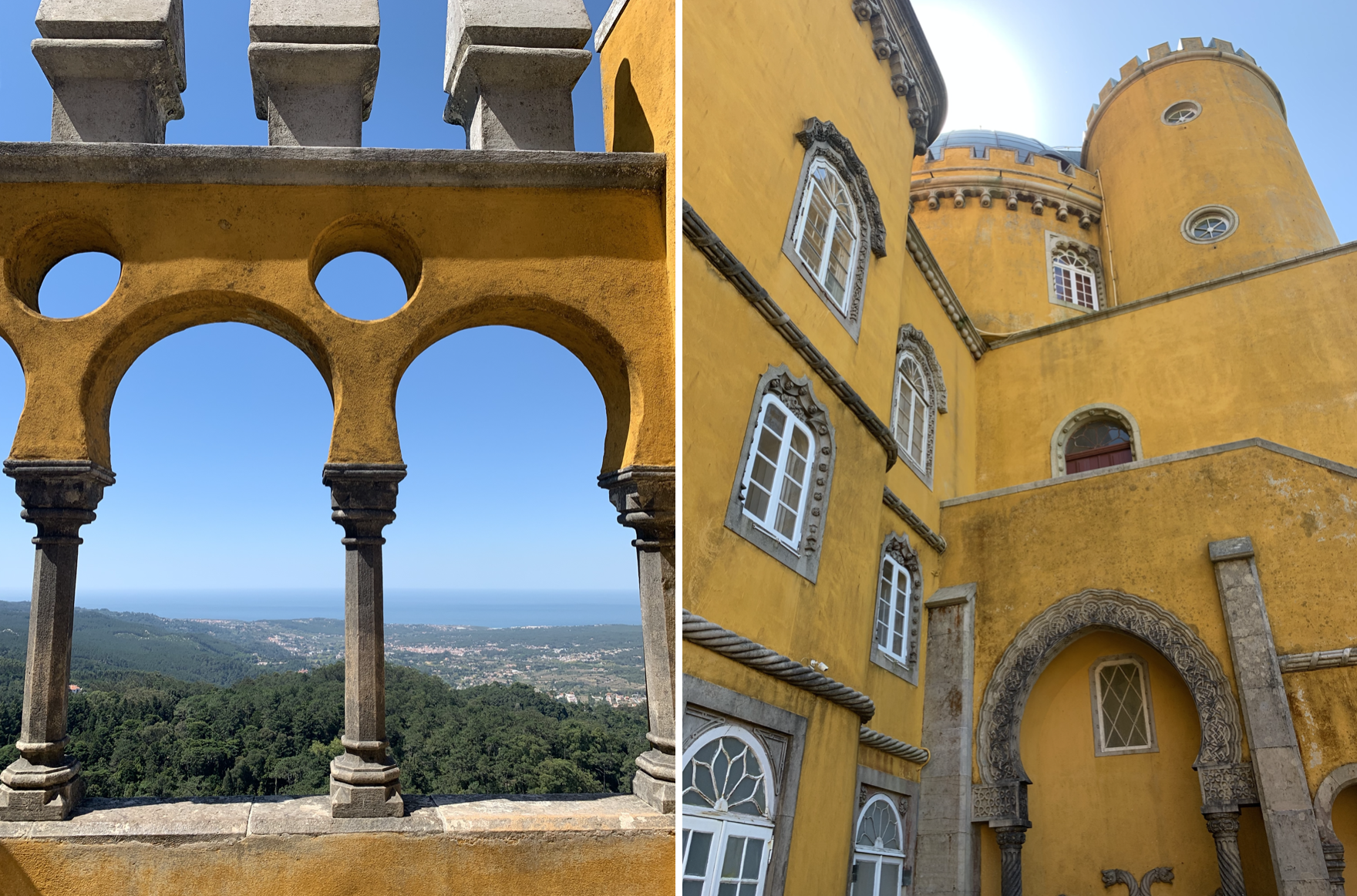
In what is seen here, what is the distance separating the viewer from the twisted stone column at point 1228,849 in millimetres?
8289

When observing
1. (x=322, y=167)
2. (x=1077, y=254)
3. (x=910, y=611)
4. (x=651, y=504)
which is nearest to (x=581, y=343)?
(x=651, y=504)

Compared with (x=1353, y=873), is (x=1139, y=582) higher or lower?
higher

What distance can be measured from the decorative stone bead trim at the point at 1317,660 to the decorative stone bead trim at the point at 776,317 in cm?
409

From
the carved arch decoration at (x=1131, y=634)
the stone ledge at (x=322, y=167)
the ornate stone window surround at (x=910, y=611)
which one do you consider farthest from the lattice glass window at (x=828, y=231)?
the carved arch decoration at (x=1131, y=634)

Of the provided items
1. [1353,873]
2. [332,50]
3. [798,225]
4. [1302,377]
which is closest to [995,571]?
[1353,873]

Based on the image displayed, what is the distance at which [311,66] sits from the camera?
555 centimetres

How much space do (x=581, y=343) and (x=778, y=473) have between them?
5.04ft

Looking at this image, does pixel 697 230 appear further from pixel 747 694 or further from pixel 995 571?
pixel 995 571

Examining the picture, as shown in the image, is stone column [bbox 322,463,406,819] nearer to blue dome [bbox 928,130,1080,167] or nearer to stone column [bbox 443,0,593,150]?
stone column [bbox 443,0,593,150]

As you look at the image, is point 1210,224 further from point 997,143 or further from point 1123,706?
point 1123,706

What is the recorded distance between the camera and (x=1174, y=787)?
9250 mm

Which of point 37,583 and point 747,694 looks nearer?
point 37,583

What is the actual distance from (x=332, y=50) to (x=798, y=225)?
3.33m

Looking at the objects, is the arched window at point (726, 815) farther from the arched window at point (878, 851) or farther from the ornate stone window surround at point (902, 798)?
the ornate stone window surround at point (902, 798)
